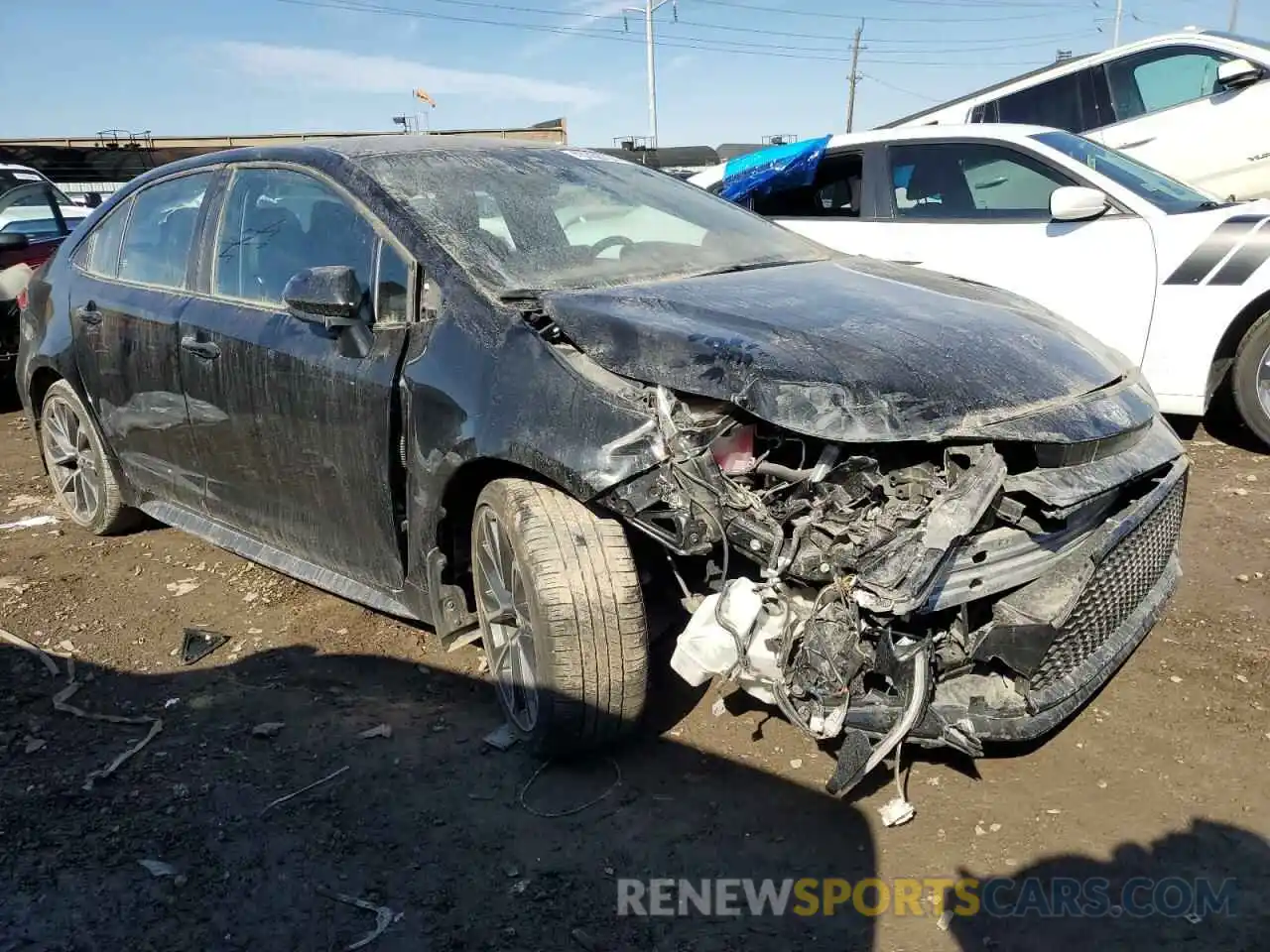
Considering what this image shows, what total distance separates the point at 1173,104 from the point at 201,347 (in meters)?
7.46

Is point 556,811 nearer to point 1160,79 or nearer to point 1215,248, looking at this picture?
point 1215,248

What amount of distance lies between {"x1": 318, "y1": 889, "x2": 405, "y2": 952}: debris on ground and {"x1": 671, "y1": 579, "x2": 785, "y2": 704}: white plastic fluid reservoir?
2.89 feet

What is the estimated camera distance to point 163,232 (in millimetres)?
4023

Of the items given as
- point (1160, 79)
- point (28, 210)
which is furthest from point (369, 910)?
point (28, 210)

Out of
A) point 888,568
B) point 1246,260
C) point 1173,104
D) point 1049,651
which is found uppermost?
point 1173,104

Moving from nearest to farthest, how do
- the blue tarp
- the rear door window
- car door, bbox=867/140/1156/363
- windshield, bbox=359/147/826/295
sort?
windshield, bbox=359/147/826/295, car door, bbox=867/140/1156/363, the blue tarp, the rear door window

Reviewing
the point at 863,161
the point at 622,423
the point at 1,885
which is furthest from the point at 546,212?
the point at 863,161

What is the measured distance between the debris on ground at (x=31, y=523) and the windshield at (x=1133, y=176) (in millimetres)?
5778

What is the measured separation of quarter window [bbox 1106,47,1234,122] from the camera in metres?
7.60

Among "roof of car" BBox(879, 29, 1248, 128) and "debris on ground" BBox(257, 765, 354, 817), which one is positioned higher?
"roof of car" BBox(879, 29, 1248, 128)

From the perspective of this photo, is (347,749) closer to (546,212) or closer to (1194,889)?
(546,212)

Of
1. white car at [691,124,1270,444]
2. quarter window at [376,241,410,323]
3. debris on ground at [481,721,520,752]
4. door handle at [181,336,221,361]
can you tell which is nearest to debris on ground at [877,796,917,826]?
debris on ground at [481,721,520,752]

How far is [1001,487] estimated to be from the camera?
7.63ft

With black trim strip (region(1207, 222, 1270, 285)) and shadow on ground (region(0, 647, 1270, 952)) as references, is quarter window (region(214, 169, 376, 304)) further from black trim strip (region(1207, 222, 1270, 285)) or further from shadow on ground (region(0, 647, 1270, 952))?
black trim strip (region(1207, 222, 1270, 285))
